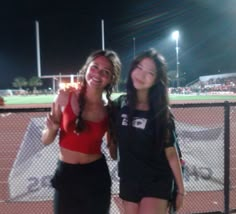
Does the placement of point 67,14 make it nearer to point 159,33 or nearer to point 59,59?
point 59,59

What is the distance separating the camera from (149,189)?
2.72 m

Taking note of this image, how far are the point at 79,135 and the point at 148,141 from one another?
511 mm

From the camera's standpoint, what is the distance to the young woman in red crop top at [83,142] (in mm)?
2689

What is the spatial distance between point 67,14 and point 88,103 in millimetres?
66063

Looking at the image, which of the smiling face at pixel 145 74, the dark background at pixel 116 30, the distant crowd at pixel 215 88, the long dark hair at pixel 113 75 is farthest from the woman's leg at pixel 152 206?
the dark background at pixel 116 30

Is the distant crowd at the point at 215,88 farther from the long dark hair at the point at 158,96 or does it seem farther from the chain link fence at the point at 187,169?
the long dark hair at the point at 158,96

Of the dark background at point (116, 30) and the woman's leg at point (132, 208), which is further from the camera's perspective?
the dark background at point (116, 30)

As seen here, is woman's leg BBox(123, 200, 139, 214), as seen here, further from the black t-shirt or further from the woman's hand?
the woman's hand

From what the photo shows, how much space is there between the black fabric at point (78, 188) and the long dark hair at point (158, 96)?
500mm

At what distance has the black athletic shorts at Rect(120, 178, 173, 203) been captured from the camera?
272 cm

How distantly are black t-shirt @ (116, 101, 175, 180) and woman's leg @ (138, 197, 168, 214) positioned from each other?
168 mm

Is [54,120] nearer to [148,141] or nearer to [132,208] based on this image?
[148,141]

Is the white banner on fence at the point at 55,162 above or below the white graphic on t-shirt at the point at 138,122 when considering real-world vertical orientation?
below

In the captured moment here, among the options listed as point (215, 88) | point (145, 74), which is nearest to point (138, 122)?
point (145, 74)
